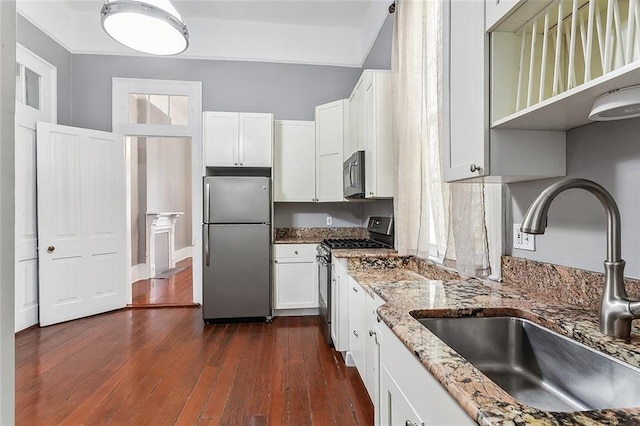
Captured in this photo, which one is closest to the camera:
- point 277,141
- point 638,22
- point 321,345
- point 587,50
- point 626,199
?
point 638,22

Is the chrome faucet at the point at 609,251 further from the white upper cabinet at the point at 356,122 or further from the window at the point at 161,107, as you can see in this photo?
the window at the point at 161,107

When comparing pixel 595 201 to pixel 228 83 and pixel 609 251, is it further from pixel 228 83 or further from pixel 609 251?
pixel 228 83

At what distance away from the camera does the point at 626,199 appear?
1020 millimetres

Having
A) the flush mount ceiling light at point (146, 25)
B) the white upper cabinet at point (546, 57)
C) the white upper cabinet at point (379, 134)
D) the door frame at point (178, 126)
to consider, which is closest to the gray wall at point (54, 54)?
the door frame at point (178, 126)

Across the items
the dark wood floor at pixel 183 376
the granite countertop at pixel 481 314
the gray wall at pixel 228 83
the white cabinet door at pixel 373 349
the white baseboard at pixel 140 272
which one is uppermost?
the gray wall at pixel 228 83

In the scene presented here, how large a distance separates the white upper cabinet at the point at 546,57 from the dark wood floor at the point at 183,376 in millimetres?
1770

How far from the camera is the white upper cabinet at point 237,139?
3.79 m

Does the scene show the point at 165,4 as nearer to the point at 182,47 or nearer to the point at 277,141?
the point at 182,47

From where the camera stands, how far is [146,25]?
7.46ft

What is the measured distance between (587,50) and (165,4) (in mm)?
2294

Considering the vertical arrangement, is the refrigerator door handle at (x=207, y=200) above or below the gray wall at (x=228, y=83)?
below

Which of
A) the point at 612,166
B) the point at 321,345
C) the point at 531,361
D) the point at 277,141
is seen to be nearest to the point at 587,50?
the point at 612,166

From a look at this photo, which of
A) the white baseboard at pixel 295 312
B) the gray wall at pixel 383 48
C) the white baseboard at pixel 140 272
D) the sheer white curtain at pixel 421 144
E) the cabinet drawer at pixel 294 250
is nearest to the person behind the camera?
the sheer white curtain at pixel 421 144

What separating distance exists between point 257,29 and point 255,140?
1512 mm
